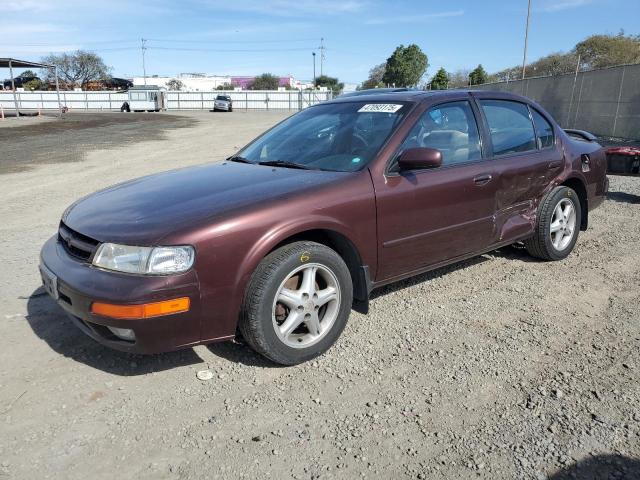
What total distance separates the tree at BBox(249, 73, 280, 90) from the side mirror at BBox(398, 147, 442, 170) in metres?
109

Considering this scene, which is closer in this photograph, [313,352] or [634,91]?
[313,352]

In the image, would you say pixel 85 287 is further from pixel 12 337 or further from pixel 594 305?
pixel 594 305

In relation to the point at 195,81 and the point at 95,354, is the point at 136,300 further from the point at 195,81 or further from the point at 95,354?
the point at 195,81

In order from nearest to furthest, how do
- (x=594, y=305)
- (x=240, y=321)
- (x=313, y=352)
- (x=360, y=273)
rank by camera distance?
(x=240, y=321), (x=313, y=352), (x=360, y=273), (x=594, y=305)

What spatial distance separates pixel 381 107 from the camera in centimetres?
394

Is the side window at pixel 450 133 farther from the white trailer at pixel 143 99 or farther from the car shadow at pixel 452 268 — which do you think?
the white trailer at pixel 143 99

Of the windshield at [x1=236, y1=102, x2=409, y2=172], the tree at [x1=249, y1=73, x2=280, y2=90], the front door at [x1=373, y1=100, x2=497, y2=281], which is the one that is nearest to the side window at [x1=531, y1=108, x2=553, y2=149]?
the front door at [x1=373, y1=100, x2=497, y2=281]

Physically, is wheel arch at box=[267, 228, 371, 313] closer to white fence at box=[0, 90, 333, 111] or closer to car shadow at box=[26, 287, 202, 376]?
car shadow at box=[26, 287, 202, 376]

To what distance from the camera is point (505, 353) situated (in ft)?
10.9

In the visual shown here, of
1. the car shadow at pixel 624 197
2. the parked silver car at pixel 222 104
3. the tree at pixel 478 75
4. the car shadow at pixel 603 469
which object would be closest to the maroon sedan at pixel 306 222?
the car shadow at pixel 603 469

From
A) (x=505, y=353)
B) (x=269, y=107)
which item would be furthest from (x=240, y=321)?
(x=269, y=107)

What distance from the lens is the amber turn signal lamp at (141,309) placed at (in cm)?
263

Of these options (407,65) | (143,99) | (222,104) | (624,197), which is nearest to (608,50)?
(407,65)

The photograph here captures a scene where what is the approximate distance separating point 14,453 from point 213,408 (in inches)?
36.6
